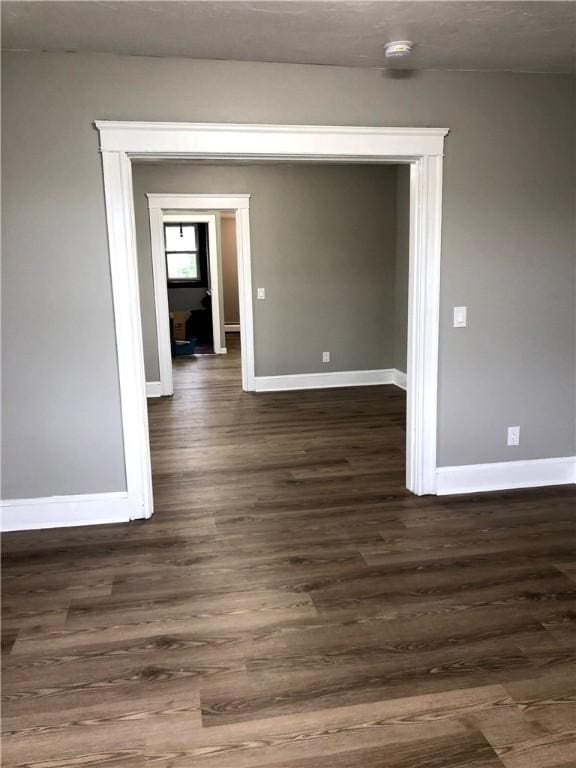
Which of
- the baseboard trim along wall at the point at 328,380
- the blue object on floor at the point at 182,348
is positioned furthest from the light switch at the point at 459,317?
the blue object on floor at the point at 182,348

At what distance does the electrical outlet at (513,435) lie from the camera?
12.4 feet

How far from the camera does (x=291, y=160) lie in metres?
3.32

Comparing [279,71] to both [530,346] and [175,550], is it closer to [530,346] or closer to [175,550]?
[530,346]

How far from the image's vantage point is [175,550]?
3.09 metres

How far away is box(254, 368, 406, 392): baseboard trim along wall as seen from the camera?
689cm

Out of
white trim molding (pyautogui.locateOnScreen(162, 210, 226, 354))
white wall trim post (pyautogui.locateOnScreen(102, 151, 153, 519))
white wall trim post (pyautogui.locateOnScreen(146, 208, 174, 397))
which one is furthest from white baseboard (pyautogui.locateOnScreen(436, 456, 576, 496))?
white trim molding (pyautogui.locateOnScreen(162, 210, 226, 354))

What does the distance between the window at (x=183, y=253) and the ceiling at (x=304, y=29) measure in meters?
8.83

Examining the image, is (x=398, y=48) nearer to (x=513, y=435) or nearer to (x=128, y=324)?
(x=128, y=324)

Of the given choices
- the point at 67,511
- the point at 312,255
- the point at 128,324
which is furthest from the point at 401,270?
the point at 67,511

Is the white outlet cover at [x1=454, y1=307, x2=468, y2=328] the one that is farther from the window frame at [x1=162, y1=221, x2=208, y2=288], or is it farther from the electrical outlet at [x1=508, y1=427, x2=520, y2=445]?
the window frame at [x1=162, y1=221, x2=208, y2=288]

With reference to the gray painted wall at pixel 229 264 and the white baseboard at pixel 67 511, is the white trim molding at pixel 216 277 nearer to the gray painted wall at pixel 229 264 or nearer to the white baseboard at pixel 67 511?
the gray painted wall at pixel 229 264

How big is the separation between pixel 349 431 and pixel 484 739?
3.41 metres

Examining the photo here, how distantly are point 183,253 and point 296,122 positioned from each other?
8827 millimetres

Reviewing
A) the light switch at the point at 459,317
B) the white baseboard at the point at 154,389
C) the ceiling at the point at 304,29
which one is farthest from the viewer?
the white baseboard at the point at 154,389
